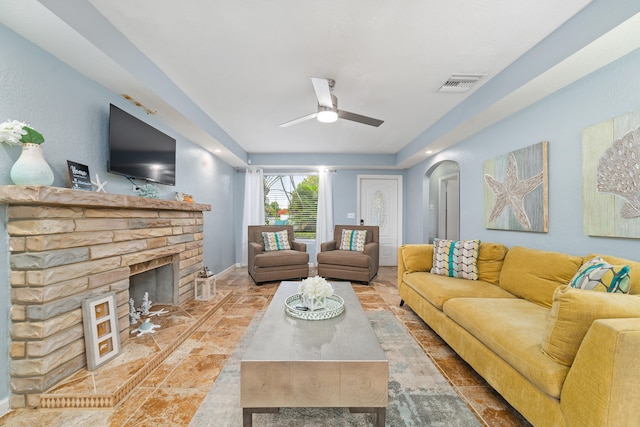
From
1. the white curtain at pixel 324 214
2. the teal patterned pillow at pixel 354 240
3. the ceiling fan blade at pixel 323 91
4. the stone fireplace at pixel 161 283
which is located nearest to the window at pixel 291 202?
the white curtain at pixel 324 214

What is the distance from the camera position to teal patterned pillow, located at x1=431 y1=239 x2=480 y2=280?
9.38ft

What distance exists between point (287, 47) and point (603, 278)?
2.53 m

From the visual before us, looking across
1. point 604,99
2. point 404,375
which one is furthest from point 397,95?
point 404,375

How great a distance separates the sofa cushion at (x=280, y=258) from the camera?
4.34 metres

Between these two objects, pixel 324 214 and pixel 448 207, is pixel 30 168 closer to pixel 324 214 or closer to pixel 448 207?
pixel 324 214

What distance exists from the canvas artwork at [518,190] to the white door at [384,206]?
9.34ft

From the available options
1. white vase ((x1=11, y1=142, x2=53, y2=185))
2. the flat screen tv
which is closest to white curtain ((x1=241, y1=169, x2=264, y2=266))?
the flat screen tv

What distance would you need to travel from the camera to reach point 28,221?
1.58m

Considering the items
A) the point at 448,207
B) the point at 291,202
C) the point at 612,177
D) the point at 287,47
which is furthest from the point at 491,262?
the point at 291,202

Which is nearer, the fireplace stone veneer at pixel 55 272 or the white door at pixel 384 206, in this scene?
the fireplace stone veneer at pixel 55 272

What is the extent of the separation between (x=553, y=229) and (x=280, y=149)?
4.36 m

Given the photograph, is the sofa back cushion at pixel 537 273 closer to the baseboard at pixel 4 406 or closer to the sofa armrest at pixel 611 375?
the sofa armrest at pixel 611 375

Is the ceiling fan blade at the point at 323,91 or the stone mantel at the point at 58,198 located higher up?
the ceiling fan blade at the point at 323,91

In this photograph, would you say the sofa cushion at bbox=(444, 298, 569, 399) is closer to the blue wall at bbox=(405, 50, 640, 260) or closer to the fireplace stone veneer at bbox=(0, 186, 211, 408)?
the blue wall at bbox=(405, 50, 640, 260)
